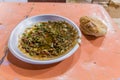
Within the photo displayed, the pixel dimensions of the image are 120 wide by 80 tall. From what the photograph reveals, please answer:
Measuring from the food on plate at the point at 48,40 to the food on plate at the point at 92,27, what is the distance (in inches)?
2.5

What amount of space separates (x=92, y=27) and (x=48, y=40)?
244 mm

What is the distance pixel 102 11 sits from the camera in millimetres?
1181

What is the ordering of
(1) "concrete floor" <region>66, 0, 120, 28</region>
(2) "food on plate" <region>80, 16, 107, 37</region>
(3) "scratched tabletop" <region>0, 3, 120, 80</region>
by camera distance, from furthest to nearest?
(1) "concrete floor" <region>66, 0, 120, 28</region>, (2) "food on plate" <region>80, 16, 107, 37</region>, (3) "scratched tabletop" <region>0, 3, 120, 80</region>

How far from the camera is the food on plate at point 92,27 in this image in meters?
0.90

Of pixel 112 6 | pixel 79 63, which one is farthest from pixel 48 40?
pixel 112 6

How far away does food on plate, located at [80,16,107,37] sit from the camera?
898mm

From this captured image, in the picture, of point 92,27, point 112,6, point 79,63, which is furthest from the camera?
point 112,6

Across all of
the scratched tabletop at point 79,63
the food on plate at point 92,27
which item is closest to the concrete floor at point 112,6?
the scratched tabletop at point 79,63

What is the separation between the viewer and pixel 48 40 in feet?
2.79

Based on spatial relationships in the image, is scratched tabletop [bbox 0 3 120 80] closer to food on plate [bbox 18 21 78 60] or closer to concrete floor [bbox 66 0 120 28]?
food on plate [bbox 18 21 78 60]

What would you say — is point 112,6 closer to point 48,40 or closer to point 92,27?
point 92,27

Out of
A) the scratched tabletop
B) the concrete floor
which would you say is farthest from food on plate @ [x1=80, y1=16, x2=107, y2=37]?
the concrete floor

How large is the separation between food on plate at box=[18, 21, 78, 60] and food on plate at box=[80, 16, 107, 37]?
6 centimetres

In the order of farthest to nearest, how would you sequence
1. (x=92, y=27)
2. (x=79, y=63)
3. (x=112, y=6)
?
(x=112, y=6) → (x=92, y=27) → (x=79, y=63)
